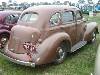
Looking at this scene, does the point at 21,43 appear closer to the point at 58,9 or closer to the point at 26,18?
the point at 26,18

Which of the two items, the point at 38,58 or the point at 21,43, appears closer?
the point at 38,58

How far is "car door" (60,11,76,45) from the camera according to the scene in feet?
24.7

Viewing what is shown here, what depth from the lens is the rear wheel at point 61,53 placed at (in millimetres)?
7020

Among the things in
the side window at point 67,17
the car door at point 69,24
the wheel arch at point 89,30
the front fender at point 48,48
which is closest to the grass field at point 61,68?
the front fender at point 48,48

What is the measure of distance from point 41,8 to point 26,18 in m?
0.59

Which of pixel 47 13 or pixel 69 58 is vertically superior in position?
pixel 47 13

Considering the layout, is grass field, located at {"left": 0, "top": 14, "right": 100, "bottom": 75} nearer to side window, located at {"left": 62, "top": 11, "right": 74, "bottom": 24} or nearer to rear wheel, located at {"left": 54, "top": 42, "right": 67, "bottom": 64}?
rear wheel, located at {"left": 54, "top": 42, "right": 67, "bottom": 64}

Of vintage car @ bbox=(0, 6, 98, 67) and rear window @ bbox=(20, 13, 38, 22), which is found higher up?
rear window @ bbox=(20, 13, 38, 22)

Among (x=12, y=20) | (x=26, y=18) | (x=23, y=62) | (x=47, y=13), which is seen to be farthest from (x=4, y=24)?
(x=23, y=62)

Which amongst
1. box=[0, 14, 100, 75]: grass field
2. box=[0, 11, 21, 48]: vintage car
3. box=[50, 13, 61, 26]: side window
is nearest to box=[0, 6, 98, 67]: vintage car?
box=[50, 13, 61, 26]: side window

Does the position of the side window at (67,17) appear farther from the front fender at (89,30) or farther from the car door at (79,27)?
the front fender at (89,30)

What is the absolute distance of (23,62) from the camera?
6.35 metres

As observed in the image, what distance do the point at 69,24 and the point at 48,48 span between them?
1.65m

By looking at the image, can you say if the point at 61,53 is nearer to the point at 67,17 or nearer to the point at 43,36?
the point at 43,36
